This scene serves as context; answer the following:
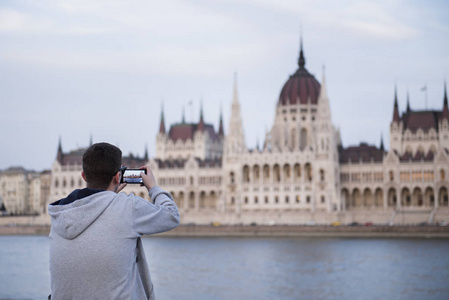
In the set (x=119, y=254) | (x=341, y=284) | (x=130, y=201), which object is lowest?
(x=341, y=284)

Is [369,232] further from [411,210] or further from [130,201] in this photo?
[130,201]

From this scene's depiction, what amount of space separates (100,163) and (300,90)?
313ft

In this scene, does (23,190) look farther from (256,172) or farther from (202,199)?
(256,172)

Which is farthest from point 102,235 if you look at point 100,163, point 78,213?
point 100,163

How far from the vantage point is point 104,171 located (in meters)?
4.52

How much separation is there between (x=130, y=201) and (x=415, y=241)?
66783 millimetres

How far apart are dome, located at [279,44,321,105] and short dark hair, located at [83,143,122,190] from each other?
9429cm

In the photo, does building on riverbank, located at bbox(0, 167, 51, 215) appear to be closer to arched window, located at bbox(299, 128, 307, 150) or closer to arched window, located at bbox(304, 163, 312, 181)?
arched window, located at bbox(299, 128, 307, 150)

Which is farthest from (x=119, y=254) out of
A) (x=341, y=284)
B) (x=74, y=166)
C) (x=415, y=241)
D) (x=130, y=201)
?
(x=74, y=166)

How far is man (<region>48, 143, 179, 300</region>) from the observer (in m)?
4.29

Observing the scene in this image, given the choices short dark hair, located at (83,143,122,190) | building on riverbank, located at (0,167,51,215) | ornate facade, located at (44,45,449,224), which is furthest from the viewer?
building on riverbank, located at (0,167,51,215)

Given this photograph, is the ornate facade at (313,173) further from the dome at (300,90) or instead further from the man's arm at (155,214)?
the man's arm at (155,214)

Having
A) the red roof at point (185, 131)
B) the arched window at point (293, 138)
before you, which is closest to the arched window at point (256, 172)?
the arched window at point (293, 138)

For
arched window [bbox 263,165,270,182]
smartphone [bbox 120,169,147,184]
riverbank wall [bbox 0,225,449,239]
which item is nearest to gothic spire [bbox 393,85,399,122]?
arched window [bbox 263,165,270,182]
